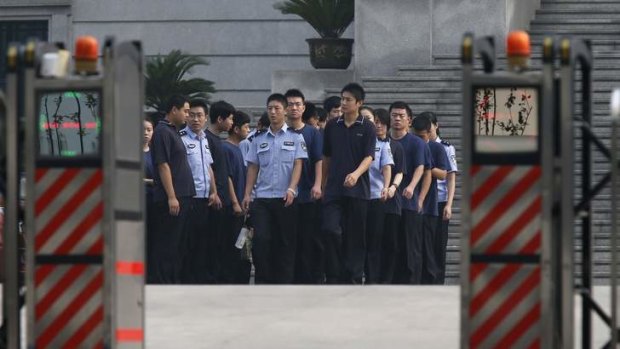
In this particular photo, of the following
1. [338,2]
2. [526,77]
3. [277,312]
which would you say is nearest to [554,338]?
[526,77]

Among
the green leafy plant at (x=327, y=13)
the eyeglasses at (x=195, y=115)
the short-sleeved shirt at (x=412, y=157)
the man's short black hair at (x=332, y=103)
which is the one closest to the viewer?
the eyeglasses at (x=195, y=115)

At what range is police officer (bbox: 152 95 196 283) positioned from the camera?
59.1ft

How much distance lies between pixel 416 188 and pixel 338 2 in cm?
1216

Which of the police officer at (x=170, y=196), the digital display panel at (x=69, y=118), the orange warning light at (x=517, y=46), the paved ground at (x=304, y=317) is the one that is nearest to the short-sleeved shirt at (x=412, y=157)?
the police officer at (x=170, y=196)

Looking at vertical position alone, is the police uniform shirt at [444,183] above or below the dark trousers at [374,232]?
above


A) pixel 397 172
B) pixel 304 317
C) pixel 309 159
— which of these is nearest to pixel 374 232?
pixel 397 172

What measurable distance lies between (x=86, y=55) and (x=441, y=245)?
10701 mm

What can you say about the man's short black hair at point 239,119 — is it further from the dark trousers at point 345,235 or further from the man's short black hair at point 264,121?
the dark trousers at point 345,235

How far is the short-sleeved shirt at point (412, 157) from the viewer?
61.8 ft

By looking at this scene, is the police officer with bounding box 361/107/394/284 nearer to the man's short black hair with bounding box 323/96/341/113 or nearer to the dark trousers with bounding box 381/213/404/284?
the dark trousers with bounding box 381/213/404/284

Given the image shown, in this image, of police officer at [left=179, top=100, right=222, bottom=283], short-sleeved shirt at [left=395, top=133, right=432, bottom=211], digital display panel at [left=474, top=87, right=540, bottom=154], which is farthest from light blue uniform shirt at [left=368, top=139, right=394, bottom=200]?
police officer at [left=179, top=100, right=222, bottom=283]

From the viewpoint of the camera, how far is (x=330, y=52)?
30125mm

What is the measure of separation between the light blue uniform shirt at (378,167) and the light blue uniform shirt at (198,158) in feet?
5.10

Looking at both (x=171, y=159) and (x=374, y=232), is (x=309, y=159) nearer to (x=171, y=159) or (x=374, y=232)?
(x=374, y=232)
